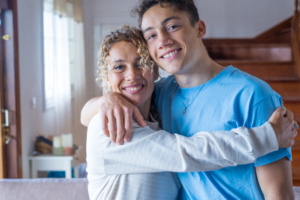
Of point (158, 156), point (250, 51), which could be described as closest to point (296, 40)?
point (250, 51)

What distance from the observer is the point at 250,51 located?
161 inches

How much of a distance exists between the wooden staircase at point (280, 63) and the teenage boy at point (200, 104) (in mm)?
1701

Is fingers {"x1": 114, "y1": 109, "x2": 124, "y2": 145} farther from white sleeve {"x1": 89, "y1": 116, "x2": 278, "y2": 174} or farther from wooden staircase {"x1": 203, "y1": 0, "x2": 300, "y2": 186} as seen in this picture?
wooden staircase {"x1": 203, "y1": 0, "x2": 300, "y2": 186}

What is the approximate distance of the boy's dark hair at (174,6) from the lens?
125 cm

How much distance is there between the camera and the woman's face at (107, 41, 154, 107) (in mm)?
1253

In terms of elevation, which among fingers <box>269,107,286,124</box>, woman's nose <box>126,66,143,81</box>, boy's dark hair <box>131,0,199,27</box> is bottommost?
fingers <box>269,107,286,124</box>

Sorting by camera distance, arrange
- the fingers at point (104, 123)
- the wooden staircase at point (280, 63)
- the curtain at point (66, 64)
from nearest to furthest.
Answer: the fingers at point (104, 123) → the wooden staircase at point (280, 63) → the curtain at point (66, 64)

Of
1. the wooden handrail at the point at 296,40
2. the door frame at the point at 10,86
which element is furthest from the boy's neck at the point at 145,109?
the wooden handrail at the point at 296,40

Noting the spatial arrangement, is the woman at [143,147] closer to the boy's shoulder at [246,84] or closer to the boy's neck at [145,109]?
the boy's neck at [145,109]

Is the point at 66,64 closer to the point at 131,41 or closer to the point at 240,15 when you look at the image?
the point at 240,15

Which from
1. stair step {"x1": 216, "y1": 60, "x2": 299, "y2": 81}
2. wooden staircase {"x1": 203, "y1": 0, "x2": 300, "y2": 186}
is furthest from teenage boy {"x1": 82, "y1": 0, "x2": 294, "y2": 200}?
stair step {"x1": 216, "y1": 60, "x2": 299, "y2": 81}

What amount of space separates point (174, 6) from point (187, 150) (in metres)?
0.59

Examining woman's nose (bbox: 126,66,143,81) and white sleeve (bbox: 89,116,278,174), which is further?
woman's nose (bbox: 126,66,143,81)

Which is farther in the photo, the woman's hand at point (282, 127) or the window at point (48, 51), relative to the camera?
the window at point (48, 51)
